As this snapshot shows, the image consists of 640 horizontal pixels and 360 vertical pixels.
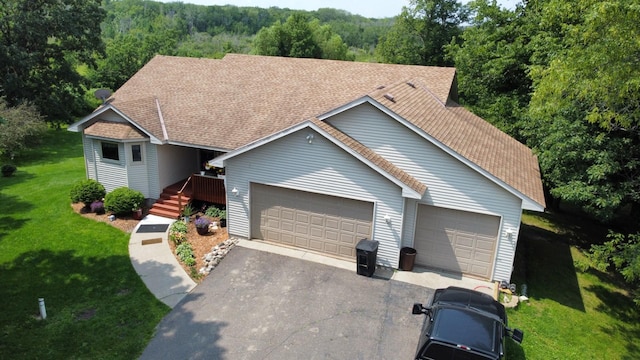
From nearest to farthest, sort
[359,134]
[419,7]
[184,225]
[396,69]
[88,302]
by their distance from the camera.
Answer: [88,302]
[359,134]
[184,225]
[396,69]
[419,7]

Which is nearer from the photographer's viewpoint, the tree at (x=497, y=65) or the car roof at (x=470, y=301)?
the car roof at (x=470, y=301)

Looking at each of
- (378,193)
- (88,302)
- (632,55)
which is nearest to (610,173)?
(632,55)

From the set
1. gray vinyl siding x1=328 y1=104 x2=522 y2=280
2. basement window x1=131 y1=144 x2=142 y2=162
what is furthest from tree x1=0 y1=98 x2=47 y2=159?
gray vinyl siding x1=328 y1=104 x2=522 y2=280

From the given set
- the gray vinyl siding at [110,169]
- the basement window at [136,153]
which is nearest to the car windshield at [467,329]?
the basement window at [136,153]

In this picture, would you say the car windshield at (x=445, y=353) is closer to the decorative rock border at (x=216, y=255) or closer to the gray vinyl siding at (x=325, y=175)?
the gray vinyl siding at (x=325, y=175)

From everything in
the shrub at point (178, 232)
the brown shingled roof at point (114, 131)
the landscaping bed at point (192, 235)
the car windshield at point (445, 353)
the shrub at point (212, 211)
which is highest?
the brown shingled roof at point (114, 131)

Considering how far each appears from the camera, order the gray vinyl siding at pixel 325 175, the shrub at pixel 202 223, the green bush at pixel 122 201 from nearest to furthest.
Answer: the gray vinyl siding at pixel 325 175
the shrub at pixel 202 223
the green bush at pixel 122 201

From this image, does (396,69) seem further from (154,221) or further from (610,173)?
(154,221)
